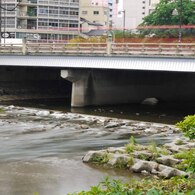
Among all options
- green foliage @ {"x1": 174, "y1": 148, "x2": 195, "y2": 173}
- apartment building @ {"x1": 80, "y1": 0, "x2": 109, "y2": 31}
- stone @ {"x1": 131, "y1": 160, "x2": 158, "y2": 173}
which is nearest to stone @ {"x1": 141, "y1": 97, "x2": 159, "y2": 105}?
green foliage @ {"x1": 174, "y1": 148, "x2": 195, "y2": 173}

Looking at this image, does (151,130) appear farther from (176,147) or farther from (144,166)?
(144,166)

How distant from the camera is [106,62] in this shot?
37.1 meters

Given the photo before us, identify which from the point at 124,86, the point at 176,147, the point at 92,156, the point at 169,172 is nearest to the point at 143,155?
the point at 92,156

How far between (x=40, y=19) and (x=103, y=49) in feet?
199

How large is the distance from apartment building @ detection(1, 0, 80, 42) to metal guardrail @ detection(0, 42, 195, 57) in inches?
1995

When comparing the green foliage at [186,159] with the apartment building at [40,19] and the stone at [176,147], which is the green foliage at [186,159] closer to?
the stone at [176,147]

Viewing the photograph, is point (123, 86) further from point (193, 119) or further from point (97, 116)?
point (193, 119)

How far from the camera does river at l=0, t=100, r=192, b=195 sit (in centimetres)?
1658

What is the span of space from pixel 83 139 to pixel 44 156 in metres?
5.24

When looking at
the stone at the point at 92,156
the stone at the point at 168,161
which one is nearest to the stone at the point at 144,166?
the stone at the point at 168,161

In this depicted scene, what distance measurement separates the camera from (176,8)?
76125mm

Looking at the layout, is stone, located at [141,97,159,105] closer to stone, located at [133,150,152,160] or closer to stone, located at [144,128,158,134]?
stone, located at [144,128,158,134]

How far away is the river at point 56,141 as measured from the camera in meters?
16.6

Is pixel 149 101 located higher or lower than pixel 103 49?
lower
